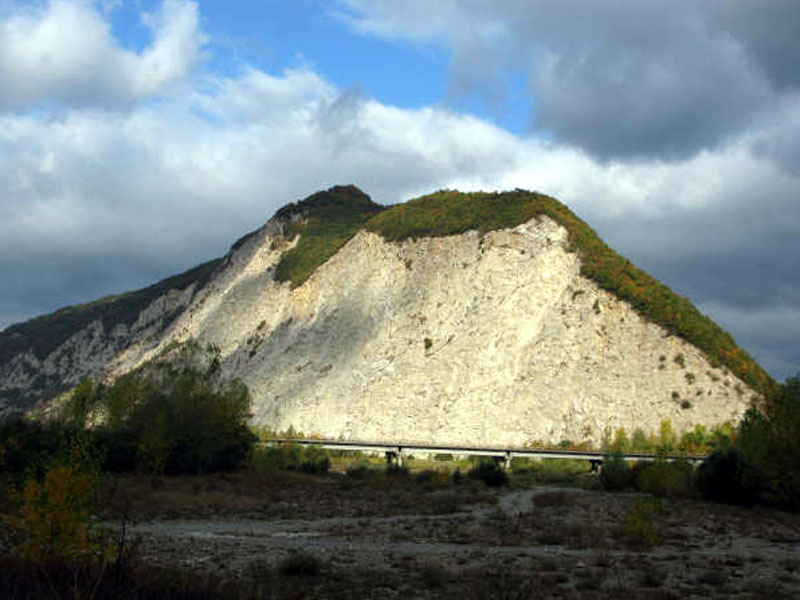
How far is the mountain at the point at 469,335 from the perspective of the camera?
6575 cm

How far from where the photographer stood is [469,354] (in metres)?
72.1

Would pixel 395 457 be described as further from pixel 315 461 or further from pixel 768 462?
pixel 768 462

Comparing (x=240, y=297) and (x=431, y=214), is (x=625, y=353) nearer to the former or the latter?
(x=431, y=214)

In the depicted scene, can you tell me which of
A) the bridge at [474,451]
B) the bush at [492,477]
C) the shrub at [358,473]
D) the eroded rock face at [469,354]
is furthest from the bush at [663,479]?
the eroded rock face at [469,354]

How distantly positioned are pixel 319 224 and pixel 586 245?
47.8 metres

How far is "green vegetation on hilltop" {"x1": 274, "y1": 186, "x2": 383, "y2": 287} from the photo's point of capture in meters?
98.3

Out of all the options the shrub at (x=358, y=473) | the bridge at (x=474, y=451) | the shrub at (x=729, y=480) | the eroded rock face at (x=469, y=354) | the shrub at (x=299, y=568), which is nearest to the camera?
the shrub at (x=299, y=568)

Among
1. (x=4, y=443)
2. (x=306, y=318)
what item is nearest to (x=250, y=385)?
(x=306, y=318)

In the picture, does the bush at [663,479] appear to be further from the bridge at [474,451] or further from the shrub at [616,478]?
the bridge at [474,451]

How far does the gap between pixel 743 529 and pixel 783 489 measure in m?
7.84

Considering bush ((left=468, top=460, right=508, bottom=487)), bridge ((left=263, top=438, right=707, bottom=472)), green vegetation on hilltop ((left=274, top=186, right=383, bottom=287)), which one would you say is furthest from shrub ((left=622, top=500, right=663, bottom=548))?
green vegetation on hilltop ((left=274, top=186, right=383, bottom=287))

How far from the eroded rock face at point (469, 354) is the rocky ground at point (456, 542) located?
25.0 m

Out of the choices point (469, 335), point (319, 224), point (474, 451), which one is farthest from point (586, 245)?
point (319, 224)

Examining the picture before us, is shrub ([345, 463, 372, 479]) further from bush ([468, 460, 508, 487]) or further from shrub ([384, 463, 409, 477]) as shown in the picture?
bush ([468, 460, 508, 487])
